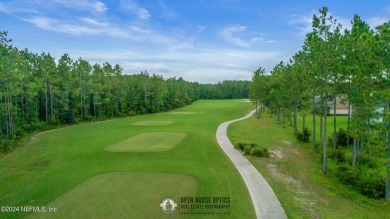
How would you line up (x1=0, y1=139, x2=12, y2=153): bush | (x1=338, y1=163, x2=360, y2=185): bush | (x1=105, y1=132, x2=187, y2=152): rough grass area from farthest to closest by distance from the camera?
1. (x1=0, y1=139, x2=12, y2=153): bush
2. (x1=105, y1=132, x2=187, y2=152): rough grass area
3. (x1=338, y1=163, x2=360, y2=185): bush

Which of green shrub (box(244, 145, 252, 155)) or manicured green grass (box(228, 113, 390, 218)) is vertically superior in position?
green shrub (box(244, 145, 252, 155))

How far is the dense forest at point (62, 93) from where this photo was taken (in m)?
43.1

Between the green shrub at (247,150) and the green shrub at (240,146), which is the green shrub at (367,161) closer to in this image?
the green shrub at (247,150)

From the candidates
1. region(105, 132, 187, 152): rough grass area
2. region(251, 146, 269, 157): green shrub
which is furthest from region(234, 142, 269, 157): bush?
region(105, 132, 187, 152): rough grass area

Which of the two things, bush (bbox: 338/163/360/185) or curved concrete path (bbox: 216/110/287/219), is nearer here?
curved concrete path (bbox: 216/110/287/219)

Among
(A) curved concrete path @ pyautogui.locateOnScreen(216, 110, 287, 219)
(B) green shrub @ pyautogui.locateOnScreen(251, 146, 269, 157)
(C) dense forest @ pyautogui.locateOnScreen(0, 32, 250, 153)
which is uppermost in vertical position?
(C) dense forest @ pyautogui.locateOnScreen(0, 32, 250, 153)

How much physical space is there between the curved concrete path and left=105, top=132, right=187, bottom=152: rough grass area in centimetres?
723

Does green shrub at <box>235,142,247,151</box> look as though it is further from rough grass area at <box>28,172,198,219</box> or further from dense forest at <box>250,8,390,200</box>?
rough grass area at <box>28,172,198,219</box>

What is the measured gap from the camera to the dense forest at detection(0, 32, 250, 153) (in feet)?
141

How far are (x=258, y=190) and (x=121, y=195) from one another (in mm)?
8452

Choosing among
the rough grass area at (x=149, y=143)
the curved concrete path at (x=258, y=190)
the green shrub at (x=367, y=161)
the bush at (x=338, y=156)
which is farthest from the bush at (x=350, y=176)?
the rough grass area at (x=149, y=143)

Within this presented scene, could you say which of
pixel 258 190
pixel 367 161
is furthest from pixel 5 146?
pixel 367 161


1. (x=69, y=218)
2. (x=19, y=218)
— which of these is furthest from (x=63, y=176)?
(x=69, y=218)

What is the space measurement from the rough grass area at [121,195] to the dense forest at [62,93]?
20.7 m
